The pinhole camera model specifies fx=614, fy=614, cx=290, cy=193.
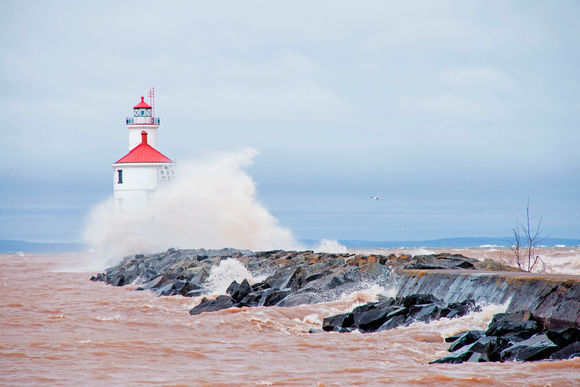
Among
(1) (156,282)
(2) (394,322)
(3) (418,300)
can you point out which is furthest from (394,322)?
(1) (156,282)

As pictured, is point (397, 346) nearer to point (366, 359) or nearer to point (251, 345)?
point (366, 359)

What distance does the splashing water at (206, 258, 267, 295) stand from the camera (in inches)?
562

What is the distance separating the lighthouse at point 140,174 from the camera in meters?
29.4

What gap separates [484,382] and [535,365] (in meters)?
0.70

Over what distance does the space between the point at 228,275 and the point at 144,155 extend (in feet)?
54.6

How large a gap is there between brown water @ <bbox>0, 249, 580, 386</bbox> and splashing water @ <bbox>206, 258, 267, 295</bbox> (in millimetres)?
A: 3436

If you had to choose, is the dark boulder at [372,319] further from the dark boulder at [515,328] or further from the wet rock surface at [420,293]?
the dark boulder at [515,328]

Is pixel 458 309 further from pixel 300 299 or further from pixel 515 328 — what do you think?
pixel 300 299

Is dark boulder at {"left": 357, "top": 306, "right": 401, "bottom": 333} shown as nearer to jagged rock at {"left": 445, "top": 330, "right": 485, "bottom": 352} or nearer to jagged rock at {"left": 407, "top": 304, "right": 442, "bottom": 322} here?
jagged rock at {"left": 407, "top": 304, "right": 442, "bottom": 322}

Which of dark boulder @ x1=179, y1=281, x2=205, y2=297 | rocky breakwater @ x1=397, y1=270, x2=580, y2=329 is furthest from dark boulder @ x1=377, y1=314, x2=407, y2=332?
dark boulder @ x1=179, y1=281, x2=205, y2=297

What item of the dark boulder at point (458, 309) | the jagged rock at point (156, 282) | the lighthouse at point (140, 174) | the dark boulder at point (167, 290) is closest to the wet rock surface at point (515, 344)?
the dark boulder at point (458, 309)

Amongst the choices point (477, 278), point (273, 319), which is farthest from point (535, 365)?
point (273, 319)

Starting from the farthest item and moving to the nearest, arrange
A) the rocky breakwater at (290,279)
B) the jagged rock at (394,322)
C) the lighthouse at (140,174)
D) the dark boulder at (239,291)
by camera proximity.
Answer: the lighthouse at (140,174) → the dark boulder at (239,291) → the rocky breakwater at (290,279) → the jagged rock at (394,322)

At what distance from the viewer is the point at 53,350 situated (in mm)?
6867
